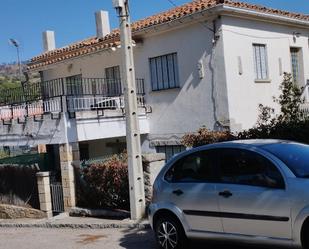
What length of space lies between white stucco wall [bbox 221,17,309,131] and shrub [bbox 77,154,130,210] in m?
4.90

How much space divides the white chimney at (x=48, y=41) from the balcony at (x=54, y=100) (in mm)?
7055

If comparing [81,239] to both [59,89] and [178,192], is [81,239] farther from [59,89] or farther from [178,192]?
[59,89]

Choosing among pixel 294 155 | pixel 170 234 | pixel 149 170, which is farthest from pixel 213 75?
pixel 294 155

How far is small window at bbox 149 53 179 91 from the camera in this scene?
17.3 metres

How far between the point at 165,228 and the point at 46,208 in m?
6.56

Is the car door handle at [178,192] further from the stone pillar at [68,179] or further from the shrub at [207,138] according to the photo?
the stone pillar at [68,179]

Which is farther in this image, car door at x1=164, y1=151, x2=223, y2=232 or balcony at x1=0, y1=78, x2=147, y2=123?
balcony at x1=0, y1=78, x2=147, y2=123

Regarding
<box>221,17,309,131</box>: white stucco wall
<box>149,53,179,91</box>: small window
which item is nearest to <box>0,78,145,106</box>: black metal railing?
<box>149,53,179,91</box>: small window

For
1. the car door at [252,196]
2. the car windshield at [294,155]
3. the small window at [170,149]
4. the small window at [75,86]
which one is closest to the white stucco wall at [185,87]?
the small window at [170,149]

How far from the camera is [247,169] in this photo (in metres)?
6.86

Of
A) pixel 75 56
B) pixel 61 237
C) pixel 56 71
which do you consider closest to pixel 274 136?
pixel 61 237

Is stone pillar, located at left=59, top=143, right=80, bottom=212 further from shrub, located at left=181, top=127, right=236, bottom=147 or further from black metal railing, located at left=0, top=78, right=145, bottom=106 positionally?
shrub, located at left=181, top=127, right=236, bottom=147

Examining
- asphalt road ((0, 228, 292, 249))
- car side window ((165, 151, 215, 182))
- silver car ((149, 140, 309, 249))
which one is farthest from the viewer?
asphalt road ((0, 228, 292, 249))

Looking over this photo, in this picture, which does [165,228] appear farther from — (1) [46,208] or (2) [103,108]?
(2) [103,108]
